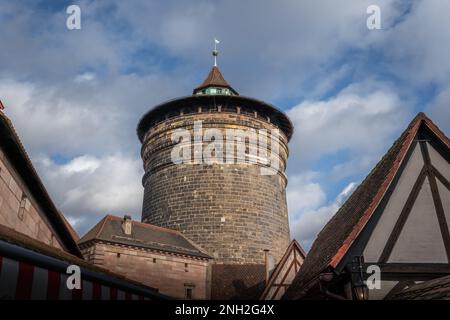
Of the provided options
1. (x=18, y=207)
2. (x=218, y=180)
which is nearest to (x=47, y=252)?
(x=18, y=207)

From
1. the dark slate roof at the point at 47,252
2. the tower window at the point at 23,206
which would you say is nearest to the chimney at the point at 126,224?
the tower window at the point at 23,206

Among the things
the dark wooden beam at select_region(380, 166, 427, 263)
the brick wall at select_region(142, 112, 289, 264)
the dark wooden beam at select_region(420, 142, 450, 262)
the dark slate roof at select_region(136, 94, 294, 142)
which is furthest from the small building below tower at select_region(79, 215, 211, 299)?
the dark wooden beam at select_region(420, 142, 450, 262)

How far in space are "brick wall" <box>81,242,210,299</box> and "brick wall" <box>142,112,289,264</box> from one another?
146 centimetres

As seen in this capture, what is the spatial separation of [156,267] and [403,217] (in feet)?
52.9

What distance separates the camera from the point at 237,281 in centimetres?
2156

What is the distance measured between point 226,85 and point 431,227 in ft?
74.7

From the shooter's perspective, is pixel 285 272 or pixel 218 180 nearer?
pixel 285 272

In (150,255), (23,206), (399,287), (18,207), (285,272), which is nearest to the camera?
(399,287)

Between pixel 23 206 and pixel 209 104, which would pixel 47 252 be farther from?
pixel 209 104

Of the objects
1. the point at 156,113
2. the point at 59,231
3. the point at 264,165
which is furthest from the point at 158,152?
the point at 59,231

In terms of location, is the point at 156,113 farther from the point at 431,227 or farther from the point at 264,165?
the point at 431,227

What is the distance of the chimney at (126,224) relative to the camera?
21277 millimetres

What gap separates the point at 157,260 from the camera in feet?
69.1

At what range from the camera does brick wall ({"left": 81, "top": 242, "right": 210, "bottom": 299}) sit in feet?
64.3
